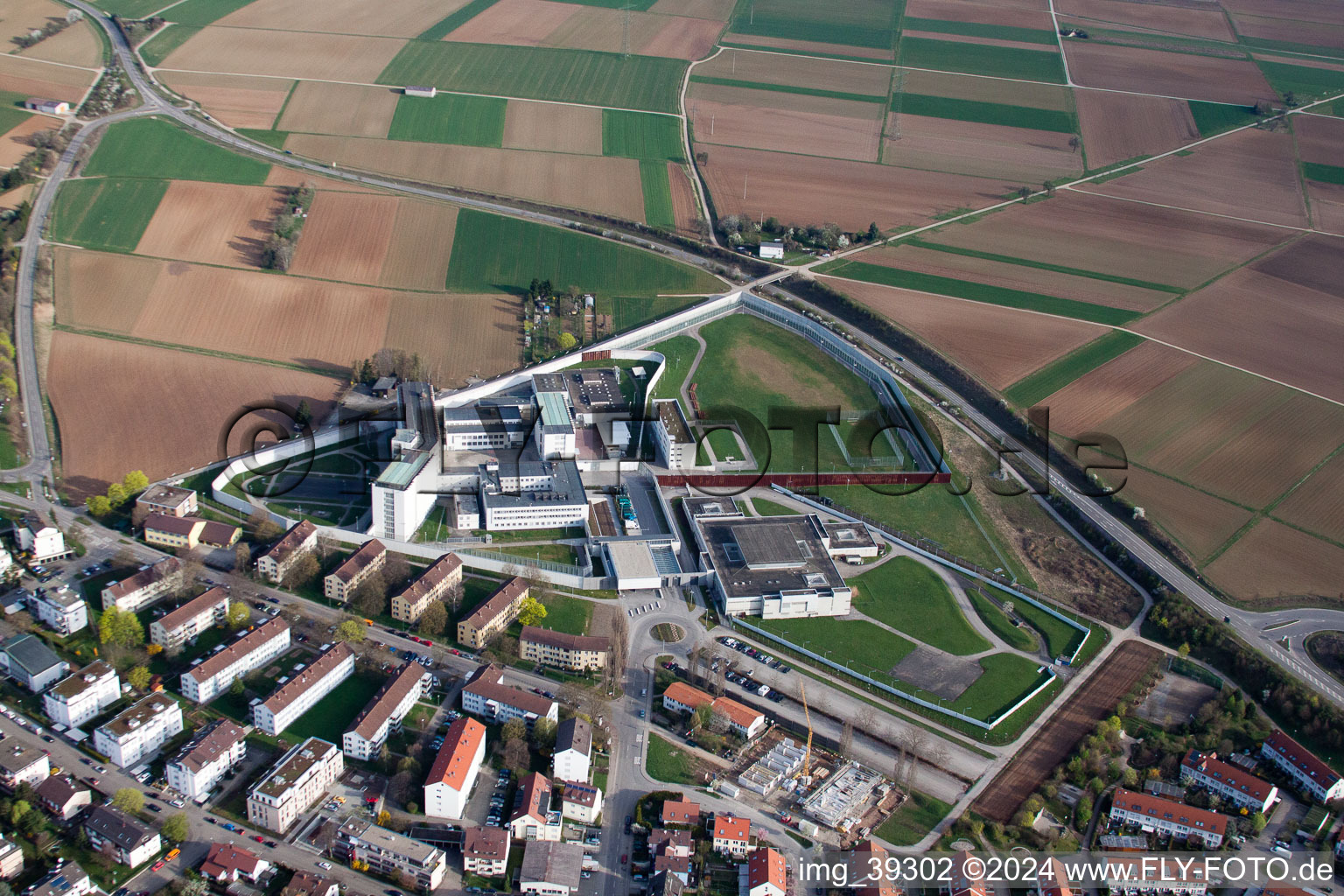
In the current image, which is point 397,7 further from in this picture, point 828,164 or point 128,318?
point 128,318

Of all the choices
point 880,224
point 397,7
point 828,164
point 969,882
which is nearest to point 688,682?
point 969,882

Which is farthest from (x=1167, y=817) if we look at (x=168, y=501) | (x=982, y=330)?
(x=168, y=501)

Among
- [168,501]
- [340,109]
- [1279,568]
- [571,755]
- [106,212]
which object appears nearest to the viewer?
[571,755]

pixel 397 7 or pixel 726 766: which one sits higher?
pixel 397 7

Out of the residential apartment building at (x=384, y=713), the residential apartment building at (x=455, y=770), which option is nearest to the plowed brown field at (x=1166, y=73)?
the residential apartment building at (x=384, y=713)

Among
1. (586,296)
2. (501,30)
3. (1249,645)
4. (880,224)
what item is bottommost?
(1249,645)

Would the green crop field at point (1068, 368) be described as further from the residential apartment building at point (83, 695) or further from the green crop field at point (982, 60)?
the green crop field at point (982, 60)

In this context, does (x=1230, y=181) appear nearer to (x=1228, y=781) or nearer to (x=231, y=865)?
(x=1228, y=781)
